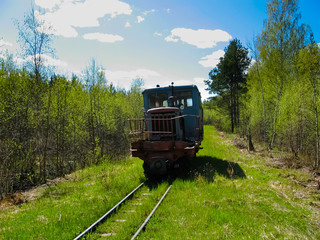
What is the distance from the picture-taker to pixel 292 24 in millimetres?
13945

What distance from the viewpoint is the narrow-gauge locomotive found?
6488mm

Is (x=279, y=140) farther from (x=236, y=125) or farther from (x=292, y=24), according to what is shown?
(x=236, y=125)

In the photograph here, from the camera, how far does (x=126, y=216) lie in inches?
170

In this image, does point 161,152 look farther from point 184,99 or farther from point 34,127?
point 34,127

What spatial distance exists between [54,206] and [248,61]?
25.7 meters

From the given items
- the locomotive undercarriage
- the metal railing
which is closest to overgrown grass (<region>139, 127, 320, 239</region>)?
the locomotive undercarriage

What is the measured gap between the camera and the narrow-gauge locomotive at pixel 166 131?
6.49 metres

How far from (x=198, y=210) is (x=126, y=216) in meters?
1.57

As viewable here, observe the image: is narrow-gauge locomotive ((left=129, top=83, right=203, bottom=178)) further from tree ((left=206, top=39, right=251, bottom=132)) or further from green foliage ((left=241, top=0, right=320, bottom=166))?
tree ((left=206, top=39, right=251, bottom=132))

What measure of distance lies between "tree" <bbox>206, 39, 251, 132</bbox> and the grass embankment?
1986cm

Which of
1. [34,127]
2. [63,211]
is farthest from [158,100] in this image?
[34,127]

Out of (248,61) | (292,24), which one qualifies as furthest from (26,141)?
(248,61)

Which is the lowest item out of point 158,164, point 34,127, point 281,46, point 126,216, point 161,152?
point 126,216

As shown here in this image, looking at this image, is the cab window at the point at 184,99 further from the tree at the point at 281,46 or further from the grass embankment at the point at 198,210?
the tree at the point at 281,46
